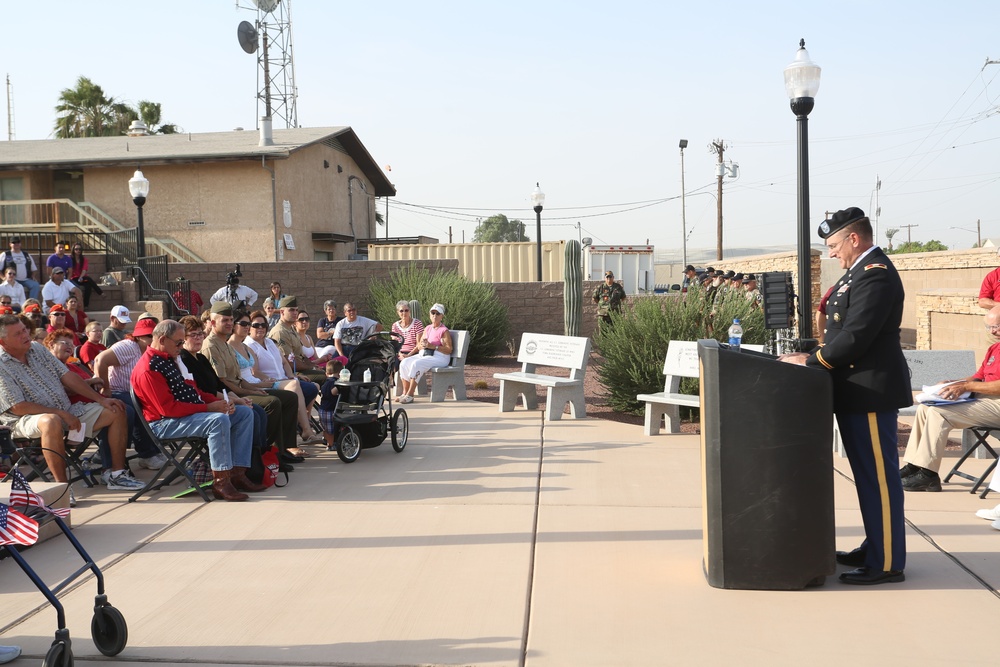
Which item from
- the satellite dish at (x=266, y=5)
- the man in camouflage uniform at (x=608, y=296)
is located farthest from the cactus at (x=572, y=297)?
the satellite dish at (x=266, y=5)

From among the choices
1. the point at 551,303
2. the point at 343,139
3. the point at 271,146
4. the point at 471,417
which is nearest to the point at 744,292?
the point at 471,417

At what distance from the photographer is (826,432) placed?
482 centimetres

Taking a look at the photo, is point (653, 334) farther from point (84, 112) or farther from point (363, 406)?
point (84, 112)

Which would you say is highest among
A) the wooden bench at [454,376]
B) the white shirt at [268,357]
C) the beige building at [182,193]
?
the beige building at [182,193]

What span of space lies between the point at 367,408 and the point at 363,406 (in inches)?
2.7

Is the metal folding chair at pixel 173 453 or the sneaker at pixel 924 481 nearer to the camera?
the metal folding chair at pixel 173 453

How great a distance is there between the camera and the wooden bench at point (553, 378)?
1117 cm

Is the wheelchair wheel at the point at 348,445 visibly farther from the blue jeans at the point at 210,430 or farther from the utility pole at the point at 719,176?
the utility pole at the point at 719,176

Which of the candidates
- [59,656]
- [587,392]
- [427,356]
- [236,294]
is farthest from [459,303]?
[59,656]

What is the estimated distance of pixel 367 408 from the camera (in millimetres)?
9094

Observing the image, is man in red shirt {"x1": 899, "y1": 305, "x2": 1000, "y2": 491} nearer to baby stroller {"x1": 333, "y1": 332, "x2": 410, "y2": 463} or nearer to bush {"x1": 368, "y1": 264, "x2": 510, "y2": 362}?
baby stroller {"x1": 333, "y1": 332, "x2": 410, "y2": 463}

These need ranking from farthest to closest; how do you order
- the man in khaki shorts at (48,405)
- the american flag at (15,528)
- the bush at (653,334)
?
1. the bush at (653,334)
2. the man in khaki shorts at (48,405)
3. the american flag at (15,528)

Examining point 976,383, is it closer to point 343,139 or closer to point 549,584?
point 549,584

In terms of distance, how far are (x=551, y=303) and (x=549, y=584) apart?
53.5 feet
